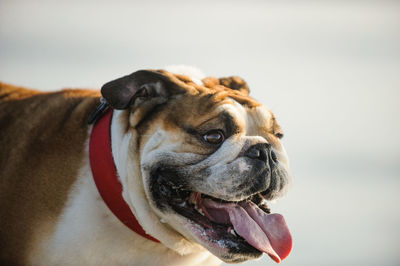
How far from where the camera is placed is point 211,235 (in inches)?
140

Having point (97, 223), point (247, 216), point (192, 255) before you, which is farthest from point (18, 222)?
point (247, 216)

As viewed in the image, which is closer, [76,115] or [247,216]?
[247,216]

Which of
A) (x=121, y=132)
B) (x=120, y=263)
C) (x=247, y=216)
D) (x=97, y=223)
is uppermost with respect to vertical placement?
(x=121, y=132)

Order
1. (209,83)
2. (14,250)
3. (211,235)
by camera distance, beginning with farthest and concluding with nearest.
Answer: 1. (209,83)
2. (14,250)
3. (211,235)

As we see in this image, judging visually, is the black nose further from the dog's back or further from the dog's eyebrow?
the dog's back

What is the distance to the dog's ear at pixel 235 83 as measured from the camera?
4473mm

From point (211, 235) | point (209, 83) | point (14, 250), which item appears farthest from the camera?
point (209, 83)

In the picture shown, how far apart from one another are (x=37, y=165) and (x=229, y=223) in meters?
1.37

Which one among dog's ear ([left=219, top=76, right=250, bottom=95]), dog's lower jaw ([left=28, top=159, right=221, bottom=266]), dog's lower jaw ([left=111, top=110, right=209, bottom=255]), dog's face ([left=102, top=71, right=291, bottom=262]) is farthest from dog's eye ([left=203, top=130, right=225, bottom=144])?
dog's ear ([left=219, top=76, right=250, bottom=95])

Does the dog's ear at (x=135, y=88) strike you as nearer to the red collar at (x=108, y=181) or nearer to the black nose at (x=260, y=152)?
the red collar at (x=108, y=181)

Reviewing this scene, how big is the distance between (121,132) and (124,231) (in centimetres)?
65

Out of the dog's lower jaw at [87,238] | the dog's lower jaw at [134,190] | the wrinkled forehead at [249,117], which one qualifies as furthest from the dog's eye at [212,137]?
the dog's lower jaw at [87,238]

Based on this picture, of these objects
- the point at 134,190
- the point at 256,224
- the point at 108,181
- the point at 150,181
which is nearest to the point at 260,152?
the point at 256,224

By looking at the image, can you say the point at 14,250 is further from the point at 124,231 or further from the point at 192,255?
the point at 192,255
